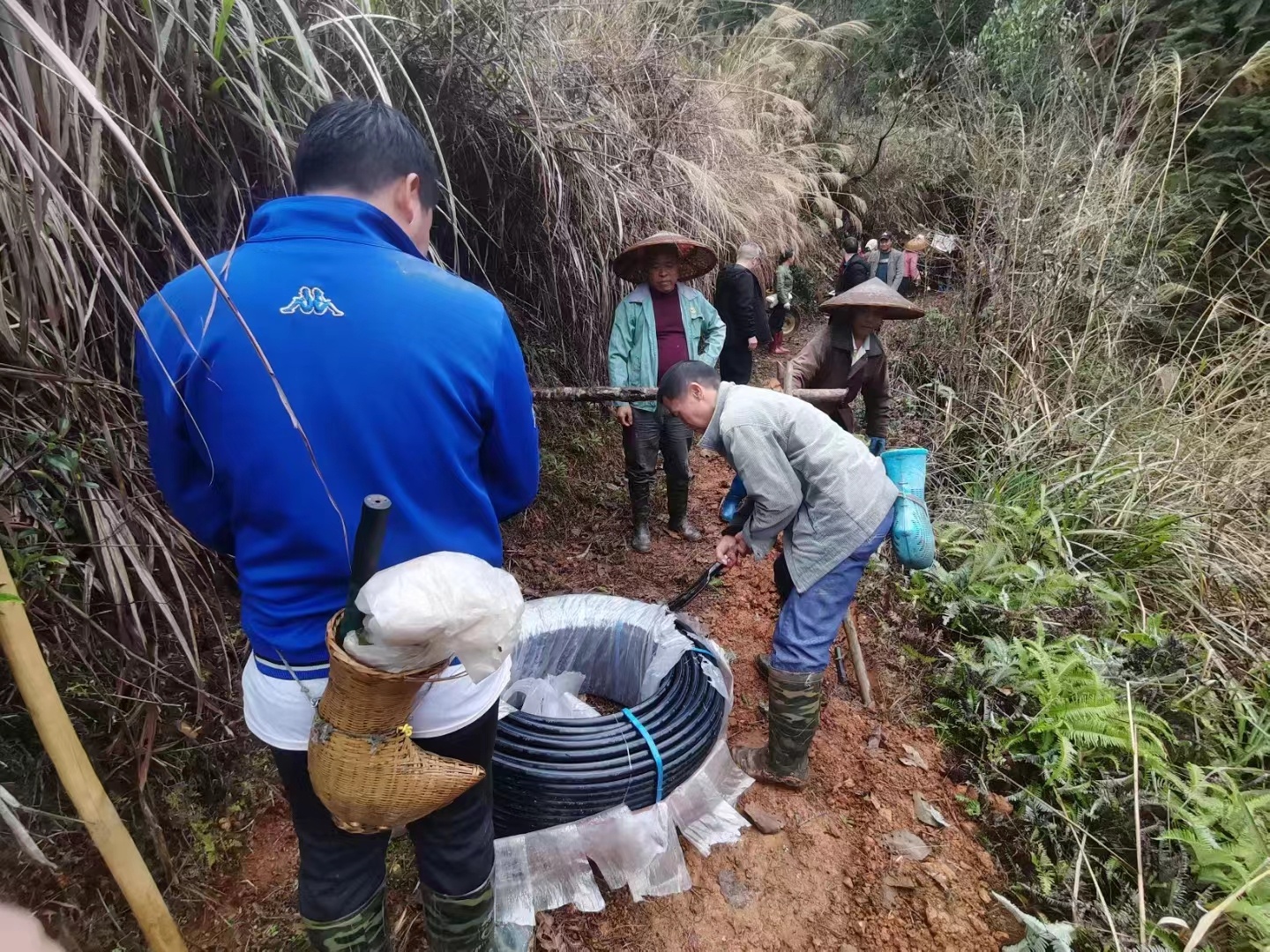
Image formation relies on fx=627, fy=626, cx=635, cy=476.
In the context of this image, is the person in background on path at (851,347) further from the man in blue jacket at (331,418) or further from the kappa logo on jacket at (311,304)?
the kappa logo on jacket at (311,304)

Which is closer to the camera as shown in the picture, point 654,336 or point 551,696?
point 551,696

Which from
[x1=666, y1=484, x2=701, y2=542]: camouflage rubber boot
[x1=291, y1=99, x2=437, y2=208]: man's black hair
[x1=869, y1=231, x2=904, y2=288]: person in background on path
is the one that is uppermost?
[x1=291, y1=99, x2=437, y2=208]: man's black hair

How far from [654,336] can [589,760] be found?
2.59 m

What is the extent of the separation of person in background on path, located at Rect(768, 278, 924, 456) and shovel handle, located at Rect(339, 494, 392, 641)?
3.47 meters

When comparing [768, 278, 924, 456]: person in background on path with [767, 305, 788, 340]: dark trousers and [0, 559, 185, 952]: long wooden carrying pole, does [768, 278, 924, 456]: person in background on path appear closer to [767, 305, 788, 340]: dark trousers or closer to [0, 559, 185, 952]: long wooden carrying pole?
[0, 559, 185, 952]: long wooden carrying pole

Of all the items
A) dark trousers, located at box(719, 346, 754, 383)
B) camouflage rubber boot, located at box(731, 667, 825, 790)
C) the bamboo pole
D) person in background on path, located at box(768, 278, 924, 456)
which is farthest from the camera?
dark trousers, located at box(719, 346, 754, 383)

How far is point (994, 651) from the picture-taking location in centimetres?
302

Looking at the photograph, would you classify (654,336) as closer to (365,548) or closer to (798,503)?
(798,503)

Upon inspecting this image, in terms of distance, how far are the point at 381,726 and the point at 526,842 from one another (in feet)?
3.92

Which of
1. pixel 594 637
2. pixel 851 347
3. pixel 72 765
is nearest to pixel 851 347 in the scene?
pixel 851 347

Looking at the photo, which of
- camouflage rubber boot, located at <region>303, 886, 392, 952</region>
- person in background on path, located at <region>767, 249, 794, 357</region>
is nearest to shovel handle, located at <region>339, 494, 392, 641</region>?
camouflage rubber boot, located at <region>303, 886, 392, 952</region>

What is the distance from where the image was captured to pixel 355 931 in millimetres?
1460

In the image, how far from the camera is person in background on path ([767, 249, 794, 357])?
8.57 meters

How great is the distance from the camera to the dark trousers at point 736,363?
5465mm
